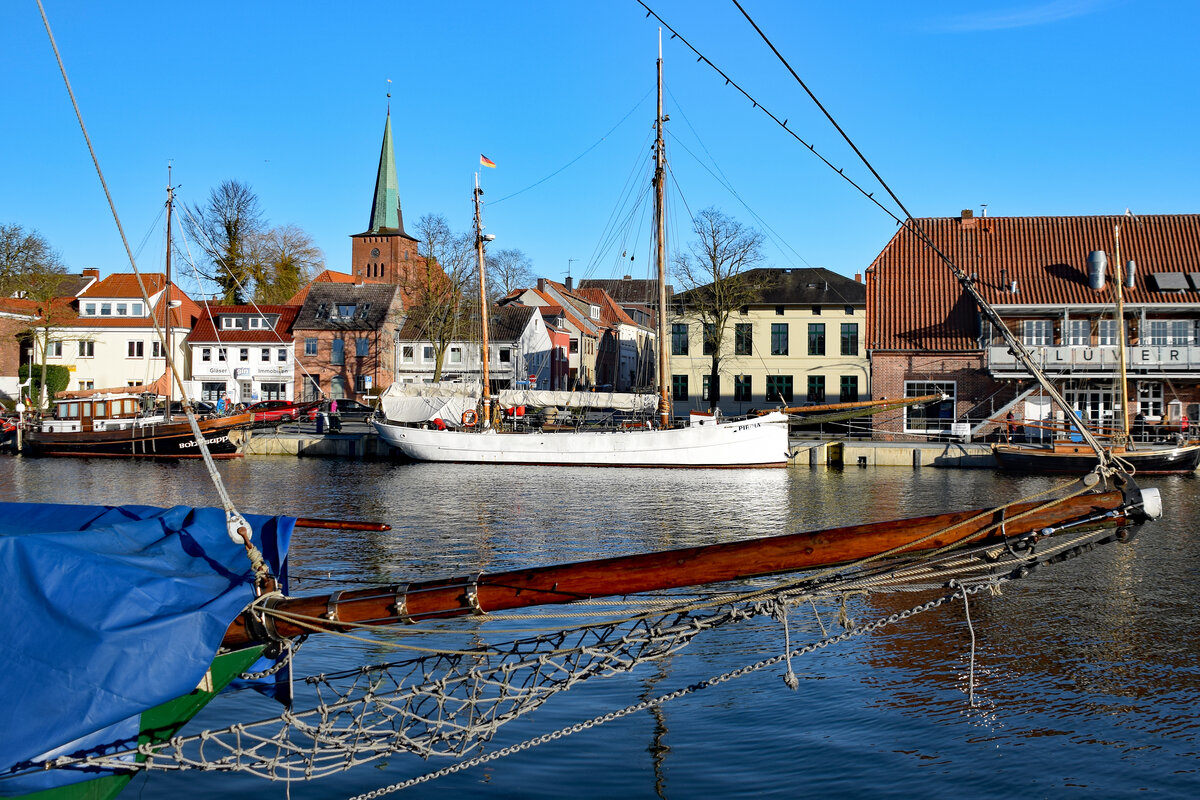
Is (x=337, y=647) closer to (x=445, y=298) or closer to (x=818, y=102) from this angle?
(x=818, y=102)

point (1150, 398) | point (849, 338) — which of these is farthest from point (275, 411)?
point (1150, 398)

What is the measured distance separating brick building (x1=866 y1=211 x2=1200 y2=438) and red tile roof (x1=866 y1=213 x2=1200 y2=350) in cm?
6

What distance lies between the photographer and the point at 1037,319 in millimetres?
46281

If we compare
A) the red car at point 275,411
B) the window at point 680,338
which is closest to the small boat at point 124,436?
the red car at point 275,411

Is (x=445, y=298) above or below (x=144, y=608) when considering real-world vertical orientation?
above

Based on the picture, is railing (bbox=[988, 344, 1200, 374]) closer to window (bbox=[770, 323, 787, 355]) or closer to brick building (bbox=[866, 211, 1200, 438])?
brick building (bbox=[866, 211, 1200, 438])

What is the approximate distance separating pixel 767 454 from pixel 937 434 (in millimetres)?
8967

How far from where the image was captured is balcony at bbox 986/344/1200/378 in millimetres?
42250

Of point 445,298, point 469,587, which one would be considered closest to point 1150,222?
point 445,298

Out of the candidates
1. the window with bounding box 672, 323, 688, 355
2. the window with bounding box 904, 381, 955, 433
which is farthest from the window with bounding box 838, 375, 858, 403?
the window with bounding box 672, 323, 688, 355

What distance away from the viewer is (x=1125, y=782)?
301 inches

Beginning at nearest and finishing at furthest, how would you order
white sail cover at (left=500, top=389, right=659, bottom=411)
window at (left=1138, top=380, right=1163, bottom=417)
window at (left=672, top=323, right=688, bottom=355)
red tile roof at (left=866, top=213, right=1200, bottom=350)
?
white sail cover at (left=500, top=389, right=659, bottom=411) < window at (left=1138, top=380, right=1163, bottom=417) < red tile roof at (left=866, top=213, right=1200, bottom=350) < window at (left=672, top=323, right=688, bottom=355)

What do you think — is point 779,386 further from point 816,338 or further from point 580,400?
point 580,400

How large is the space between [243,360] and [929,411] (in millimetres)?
46660
